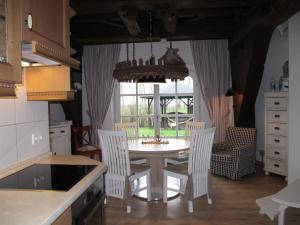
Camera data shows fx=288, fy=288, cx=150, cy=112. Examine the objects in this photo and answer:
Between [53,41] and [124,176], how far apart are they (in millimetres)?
2137

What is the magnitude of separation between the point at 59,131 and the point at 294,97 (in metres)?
3.63

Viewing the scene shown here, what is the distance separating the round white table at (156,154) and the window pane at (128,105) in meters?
2.08

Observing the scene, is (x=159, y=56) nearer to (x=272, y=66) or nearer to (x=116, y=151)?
(x=272, y=66)

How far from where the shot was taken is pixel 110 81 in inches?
233

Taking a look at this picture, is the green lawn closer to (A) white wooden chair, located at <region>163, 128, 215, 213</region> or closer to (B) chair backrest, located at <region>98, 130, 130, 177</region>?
(A) white wooden chair, located at <region>163, 128, 215, 213</region>

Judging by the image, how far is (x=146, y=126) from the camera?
20.1ft

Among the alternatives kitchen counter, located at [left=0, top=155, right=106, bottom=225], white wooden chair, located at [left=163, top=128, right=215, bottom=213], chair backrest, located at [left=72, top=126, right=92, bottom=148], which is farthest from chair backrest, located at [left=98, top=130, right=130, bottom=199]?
chair backrest, located at [left=72, top=126, right=92, bottom=148]

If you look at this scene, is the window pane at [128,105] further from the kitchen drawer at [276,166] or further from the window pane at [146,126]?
the kitchen drawer at [276,166]

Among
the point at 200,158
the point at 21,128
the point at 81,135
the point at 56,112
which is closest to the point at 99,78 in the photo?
the point at 56,112

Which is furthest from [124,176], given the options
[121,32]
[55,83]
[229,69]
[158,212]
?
[229,69]

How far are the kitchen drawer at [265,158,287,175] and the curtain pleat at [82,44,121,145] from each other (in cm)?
325

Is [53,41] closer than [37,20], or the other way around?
[37,20]

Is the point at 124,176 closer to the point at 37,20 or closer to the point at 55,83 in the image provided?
the point at 55,83

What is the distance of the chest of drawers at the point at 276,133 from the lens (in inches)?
183
